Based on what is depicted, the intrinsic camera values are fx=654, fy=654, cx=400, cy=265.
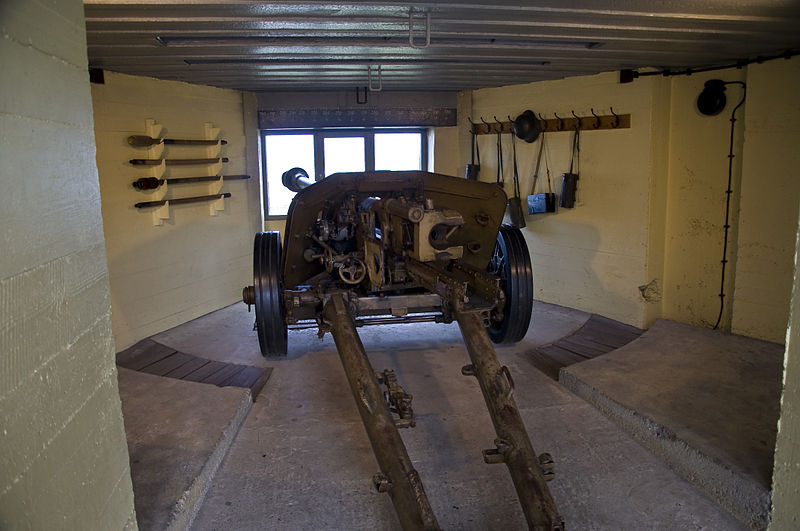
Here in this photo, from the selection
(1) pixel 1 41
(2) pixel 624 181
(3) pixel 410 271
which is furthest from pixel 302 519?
(2) pixel 624 181

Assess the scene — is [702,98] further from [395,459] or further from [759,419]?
[395,459]

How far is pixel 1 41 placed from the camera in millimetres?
1391

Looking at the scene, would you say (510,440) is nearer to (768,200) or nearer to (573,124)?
(768,200)

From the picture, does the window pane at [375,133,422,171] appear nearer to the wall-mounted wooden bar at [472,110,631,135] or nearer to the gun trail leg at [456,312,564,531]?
the wall-mounted wooden bar at [472,110,631,135]

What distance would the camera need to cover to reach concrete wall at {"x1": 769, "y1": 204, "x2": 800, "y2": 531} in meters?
2.47

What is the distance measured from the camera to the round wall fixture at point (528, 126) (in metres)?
7.20

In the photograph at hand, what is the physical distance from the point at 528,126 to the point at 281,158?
10.4 ft

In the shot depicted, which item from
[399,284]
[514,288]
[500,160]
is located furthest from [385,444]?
[500,160]

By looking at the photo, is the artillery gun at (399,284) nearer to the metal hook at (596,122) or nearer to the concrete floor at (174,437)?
the concrete floor at (174,437)

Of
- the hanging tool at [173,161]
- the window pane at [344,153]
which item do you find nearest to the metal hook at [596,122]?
the window pane at [344,153]

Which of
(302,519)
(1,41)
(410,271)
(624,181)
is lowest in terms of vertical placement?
(302,519)

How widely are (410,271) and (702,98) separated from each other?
333 cm

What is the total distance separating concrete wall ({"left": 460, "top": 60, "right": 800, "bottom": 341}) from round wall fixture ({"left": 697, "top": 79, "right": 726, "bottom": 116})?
0.20 ft

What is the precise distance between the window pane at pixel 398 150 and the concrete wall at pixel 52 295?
674cm
